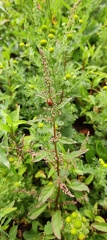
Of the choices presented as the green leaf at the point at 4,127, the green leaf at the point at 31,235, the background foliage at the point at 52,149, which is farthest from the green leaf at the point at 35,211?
the green leaf at the point at 4,127

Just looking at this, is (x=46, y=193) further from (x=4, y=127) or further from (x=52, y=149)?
(x=4, y=127)

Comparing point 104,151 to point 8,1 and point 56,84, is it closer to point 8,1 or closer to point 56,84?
point 56,84

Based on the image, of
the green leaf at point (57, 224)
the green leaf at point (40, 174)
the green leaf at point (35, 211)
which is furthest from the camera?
the green leaf at point (40, 174)

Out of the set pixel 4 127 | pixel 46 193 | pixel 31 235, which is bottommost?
pixel 31 235

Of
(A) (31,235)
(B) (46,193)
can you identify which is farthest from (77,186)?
(A) (31,235)

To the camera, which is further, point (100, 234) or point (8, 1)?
point (8, 1)

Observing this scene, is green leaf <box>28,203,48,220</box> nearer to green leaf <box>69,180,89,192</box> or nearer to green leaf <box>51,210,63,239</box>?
green leaf <box>51,210,63,239</box>

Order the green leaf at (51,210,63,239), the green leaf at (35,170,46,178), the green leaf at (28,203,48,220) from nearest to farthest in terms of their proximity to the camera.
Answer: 1. the green leaf at (51,210,63,239)
2. the green leaf at (28,203,48,220)
3. the green leaf at (35,170,46,178)

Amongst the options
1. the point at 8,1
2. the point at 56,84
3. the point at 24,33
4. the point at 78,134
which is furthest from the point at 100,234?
the point at 8,1

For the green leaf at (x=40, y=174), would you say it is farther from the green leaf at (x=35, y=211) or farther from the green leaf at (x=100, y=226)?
the green leaf at (x=100, y=226)

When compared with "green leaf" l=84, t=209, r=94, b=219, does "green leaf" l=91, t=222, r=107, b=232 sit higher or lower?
lower

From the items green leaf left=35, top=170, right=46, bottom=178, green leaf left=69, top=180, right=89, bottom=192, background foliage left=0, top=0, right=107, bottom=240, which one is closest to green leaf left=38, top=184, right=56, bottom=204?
background foliage left=0, top=0, right=107, bottom=240
